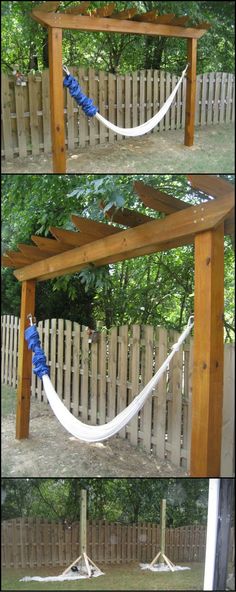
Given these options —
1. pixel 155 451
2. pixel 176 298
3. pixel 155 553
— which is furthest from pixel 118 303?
pixel 155 553

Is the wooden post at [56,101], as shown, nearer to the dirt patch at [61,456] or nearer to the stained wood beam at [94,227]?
the stained wood beam at [94,227]

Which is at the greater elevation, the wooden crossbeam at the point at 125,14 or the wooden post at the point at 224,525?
the wooden crossbeam at the point at 125,14

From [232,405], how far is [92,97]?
1.25 m

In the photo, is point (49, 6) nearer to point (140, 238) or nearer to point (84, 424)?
point (140, 238)

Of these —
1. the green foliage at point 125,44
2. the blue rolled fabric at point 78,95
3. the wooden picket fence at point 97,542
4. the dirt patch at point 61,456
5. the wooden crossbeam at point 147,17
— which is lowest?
the wooden picket fence at point 97,542

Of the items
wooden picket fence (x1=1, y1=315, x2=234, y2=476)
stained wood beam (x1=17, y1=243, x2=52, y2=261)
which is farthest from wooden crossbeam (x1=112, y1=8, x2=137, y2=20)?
wooden picket fence (x1=1, y1=315, x2=234, y2=476)

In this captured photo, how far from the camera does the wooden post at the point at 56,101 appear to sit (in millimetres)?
1565

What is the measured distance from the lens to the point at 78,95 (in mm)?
1796

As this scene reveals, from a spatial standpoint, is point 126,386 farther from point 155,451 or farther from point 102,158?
point 102,158

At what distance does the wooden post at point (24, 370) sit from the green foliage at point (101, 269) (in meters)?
0.04

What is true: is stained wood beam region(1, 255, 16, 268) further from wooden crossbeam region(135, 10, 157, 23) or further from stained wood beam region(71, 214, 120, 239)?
wooden crossbeam region(135, 10, 157, 23)

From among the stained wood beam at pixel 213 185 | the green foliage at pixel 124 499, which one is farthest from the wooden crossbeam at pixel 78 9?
the green foliage at pixel 124 499

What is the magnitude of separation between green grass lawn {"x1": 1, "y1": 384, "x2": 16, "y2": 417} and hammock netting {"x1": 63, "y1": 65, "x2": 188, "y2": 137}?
99cm

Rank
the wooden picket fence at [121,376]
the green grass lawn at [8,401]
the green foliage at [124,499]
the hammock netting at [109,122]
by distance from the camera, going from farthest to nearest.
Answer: the wooden picket fence at [121,376] < the green foliage at [124,499] < the green grass lawn at [8,401] < the hammock netting at [109,122]
